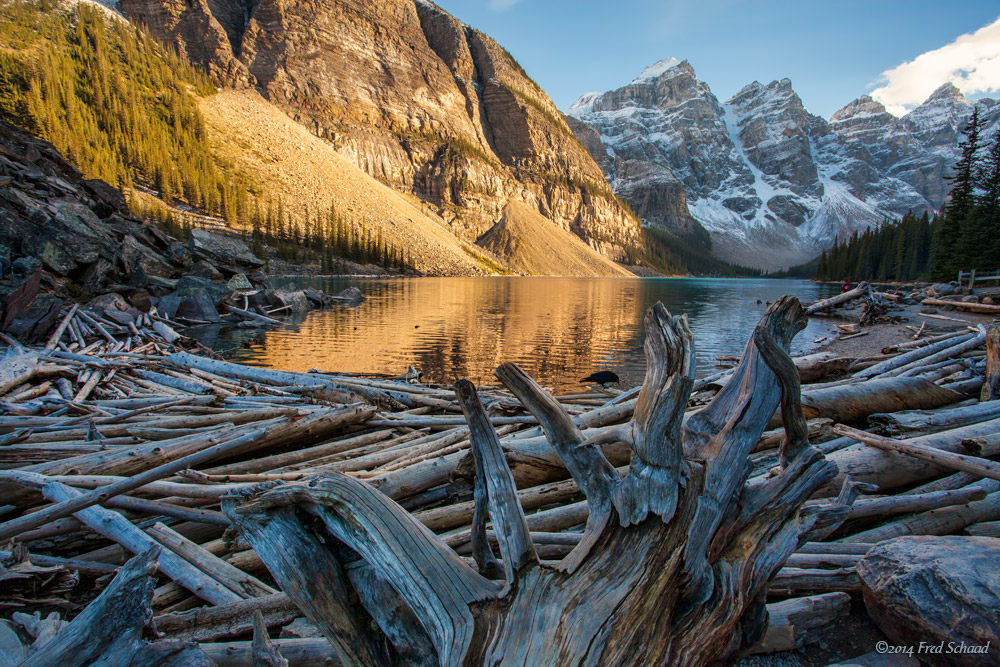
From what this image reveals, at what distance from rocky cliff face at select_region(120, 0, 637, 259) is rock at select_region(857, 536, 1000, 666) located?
15407 cm

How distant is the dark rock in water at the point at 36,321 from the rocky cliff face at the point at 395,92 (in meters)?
143

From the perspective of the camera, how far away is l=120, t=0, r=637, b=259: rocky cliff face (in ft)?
449

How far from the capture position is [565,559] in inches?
81.6

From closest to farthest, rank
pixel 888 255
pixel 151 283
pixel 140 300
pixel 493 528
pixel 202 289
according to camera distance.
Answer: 1. pixel 493 528
2. pixel 140 300
3. pixel 151 283
4. pixel 202 289
5. pixel 888 255

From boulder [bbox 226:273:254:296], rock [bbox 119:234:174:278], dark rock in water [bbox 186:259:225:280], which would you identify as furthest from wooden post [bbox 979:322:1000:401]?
dark rock in water [bbox 186:259:225:280]

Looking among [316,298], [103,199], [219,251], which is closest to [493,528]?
[103,199]

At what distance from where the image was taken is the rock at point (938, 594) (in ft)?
7.85

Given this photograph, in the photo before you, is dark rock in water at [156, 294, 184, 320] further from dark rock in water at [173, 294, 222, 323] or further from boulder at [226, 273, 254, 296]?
boulder at [226, 273, 254, 296]

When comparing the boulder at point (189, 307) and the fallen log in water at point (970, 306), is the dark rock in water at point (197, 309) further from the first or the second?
the fallen log in water at point (970, 306)

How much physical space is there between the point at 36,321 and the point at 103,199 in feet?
67.2

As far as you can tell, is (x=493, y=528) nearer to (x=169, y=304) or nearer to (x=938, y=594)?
(x=938, y=594)

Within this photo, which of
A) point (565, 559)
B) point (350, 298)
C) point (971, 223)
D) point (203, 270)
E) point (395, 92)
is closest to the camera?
point (565, 559)

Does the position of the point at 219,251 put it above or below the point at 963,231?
below

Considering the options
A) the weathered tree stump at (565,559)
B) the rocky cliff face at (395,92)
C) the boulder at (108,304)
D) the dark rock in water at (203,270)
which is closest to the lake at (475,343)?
the boulder at (108,304)
